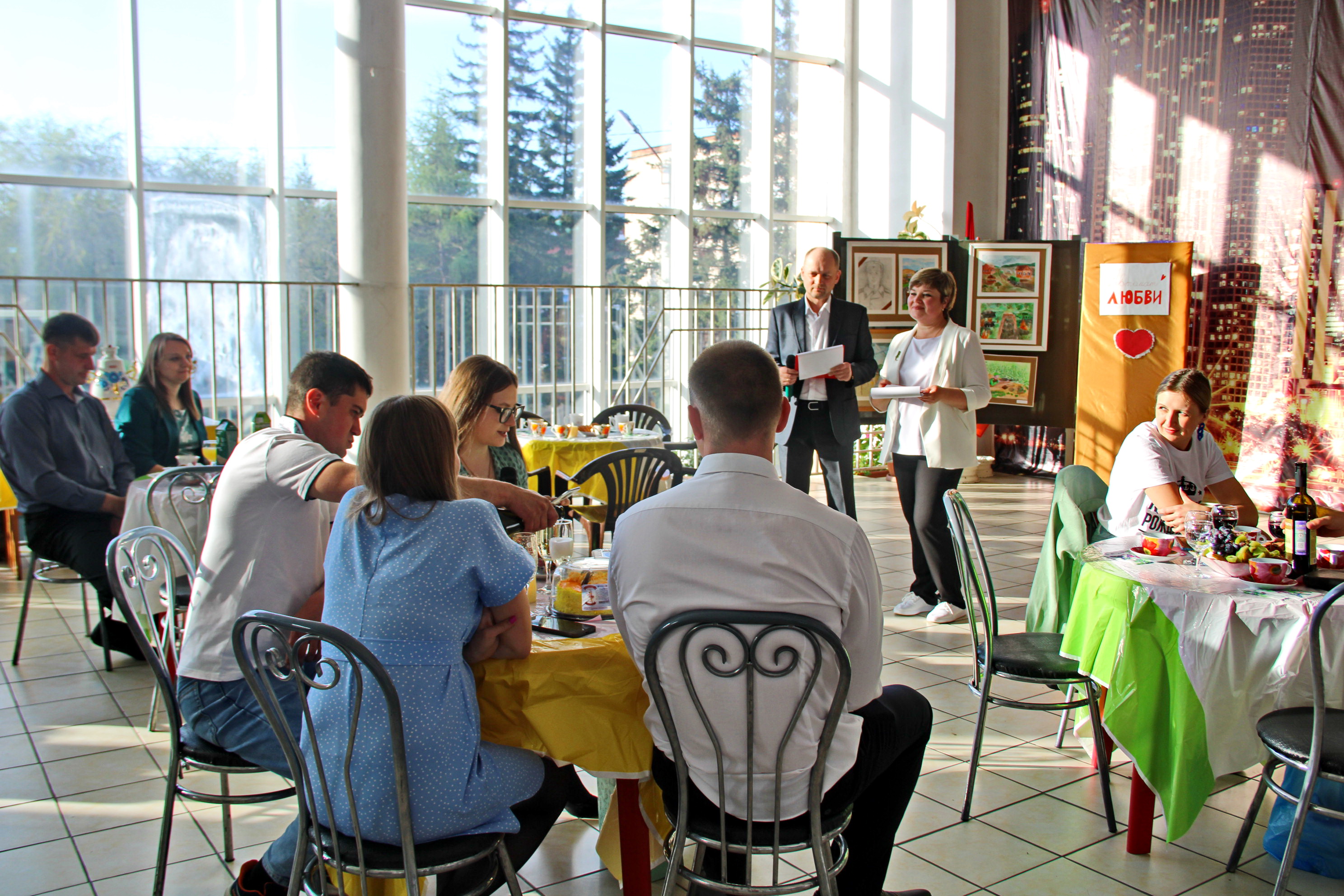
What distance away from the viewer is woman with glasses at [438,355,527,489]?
3213 millimetres

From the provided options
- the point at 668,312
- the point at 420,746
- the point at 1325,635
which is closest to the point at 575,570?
the point at 420,746

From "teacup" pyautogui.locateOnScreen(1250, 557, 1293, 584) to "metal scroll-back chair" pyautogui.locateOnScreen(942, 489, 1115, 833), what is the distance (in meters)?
0.51

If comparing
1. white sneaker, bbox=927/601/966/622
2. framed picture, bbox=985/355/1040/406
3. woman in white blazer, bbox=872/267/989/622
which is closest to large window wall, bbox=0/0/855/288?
framed picture, bbox=985/355/1040/406

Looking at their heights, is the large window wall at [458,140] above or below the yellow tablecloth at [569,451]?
above

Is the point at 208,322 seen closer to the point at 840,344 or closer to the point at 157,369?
the point at 157,369

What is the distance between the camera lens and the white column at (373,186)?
21.7ft

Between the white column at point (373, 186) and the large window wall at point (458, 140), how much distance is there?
1.32 meters

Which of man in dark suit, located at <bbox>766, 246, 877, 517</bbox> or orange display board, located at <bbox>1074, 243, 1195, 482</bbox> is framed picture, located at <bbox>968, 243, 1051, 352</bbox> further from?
man in dark suit, located at <bbox>766, 246, 877, 517</bbox>

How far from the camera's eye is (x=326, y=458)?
2326 millimetres

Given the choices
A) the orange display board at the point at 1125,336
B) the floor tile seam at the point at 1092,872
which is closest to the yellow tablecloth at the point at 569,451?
the floor tile seam at the point at 1092,872

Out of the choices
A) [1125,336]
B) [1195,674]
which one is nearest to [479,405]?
[1195,674]

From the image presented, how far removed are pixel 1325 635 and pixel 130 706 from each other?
3740 mm

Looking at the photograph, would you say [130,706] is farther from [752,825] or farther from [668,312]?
[668,312]

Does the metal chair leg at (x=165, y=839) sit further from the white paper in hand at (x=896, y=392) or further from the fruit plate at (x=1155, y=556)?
the white paper in hand at (x=896, y=392)
